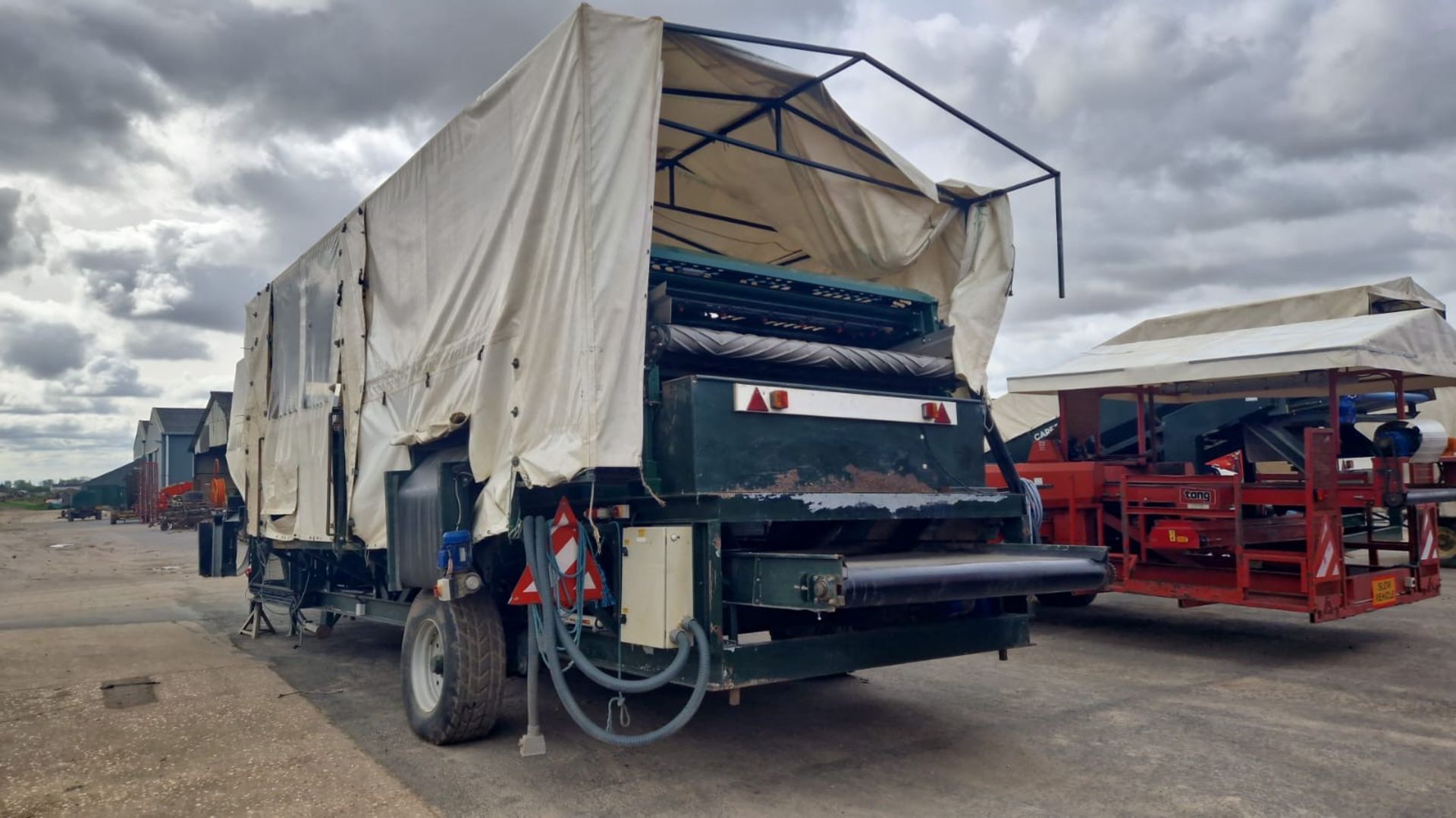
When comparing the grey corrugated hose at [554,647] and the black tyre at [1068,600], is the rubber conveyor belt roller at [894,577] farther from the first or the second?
the black tyre at [1068,600]

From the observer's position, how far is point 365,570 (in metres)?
7.23

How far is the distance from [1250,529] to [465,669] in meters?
5.93

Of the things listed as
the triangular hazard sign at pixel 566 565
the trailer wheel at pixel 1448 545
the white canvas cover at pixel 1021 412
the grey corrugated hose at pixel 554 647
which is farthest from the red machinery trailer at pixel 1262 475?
the white canvas cover at pixel 1021 412

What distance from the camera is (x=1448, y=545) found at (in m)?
13.4

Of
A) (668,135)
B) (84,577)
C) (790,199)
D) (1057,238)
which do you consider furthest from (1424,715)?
(84,577)

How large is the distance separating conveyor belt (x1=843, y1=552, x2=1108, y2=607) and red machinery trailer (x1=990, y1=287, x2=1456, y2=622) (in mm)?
3431

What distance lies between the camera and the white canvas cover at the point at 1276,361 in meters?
7.13

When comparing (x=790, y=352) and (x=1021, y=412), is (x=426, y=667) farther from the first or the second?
(x=1021, y=412)

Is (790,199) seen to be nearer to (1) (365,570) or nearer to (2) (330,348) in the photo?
(2) (330,348)

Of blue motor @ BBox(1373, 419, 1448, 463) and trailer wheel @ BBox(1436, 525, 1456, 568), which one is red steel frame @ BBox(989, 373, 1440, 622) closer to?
blue motor @ BBox(1373, 419, 1448, 463)

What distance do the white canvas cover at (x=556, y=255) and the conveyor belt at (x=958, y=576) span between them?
1113 millimetres

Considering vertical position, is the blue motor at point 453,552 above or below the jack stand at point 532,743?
above

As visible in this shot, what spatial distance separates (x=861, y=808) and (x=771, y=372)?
2.11 m

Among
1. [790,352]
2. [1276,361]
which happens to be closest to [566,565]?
[790,352]
